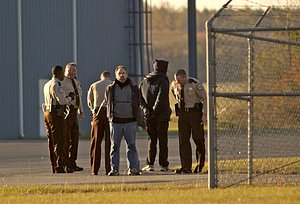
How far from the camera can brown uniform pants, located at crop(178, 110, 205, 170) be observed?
77.5ft

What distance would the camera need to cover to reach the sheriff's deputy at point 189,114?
926 inches

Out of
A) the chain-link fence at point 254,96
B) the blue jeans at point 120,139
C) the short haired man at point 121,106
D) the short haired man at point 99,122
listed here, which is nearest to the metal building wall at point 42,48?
the chain-link fence at point 254,96

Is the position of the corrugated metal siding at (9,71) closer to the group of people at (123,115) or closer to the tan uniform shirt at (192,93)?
the group of people at (123,115)

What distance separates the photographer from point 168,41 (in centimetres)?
13325

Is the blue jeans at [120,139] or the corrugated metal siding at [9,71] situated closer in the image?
the blue jeans at [120,139]

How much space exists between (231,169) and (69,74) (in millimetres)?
3748

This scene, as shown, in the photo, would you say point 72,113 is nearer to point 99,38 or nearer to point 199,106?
point 199,106

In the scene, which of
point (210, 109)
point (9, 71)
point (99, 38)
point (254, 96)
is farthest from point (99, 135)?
point (99, 38)

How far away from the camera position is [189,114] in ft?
77.5

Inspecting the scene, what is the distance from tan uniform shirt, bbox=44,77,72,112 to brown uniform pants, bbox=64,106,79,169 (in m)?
0.54

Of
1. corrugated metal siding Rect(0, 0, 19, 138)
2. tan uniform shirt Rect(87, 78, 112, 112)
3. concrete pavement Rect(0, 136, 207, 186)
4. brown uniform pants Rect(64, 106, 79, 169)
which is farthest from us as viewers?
corrugated metal siding Rect(0, 0, 19, 138)

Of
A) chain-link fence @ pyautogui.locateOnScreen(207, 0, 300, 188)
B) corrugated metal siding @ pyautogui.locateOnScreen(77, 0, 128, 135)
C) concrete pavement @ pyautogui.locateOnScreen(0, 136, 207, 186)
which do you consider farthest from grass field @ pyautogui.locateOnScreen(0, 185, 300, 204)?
corrugated metal siding @ pyautogui.locateOnScreen(77, 0, 128, 135)

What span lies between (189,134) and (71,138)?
2.51m

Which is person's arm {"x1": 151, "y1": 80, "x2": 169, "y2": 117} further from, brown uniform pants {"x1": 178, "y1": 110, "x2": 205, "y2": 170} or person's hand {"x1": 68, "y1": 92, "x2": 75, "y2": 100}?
person's hand {"x1": 68, "y1": 92, "x2": 75, "y2": 100}
